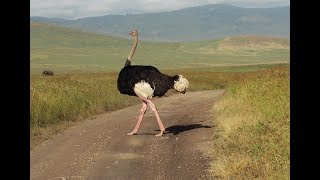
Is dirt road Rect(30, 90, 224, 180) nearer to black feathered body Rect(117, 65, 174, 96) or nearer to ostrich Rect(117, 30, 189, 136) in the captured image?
ostrich Rect(117, 30, 189, 136)

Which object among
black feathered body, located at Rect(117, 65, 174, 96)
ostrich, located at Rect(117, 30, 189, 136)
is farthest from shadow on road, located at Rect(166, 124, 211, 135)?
black feathered body, located at Rect(117, 65, 174, 96)

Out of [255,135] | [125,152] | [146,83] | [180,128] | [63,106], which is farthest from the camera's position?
[63,106]

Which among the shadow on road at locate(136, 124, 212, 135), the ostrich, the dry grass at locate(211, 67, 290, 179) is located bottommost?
the shadow on road at locate(136, 124, 212, 135)

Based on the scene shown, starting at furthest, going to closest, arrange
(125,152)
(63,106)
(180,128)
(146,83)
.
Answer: (63,106) < (180,128) < (146,83) < (125,152)

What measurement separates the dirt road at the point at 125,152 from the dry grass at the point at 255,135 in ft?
1.70

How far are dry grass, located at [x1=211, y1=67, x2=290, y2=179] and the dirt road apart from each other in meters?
0.52

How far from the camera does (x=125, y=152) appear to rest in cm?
1209

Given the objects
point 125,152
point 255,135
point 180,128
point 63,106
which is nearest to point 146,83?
point 180,128

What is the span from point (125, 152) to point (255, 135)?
324 centimetres

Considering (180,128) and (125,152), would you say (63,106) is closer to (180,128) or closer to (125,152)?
(180,128)

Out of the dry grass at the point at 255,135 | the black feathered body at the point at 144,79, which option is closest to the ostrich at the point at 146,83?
the black feathered body at the point at 144,79

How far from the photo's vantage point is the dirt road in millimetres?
9906
